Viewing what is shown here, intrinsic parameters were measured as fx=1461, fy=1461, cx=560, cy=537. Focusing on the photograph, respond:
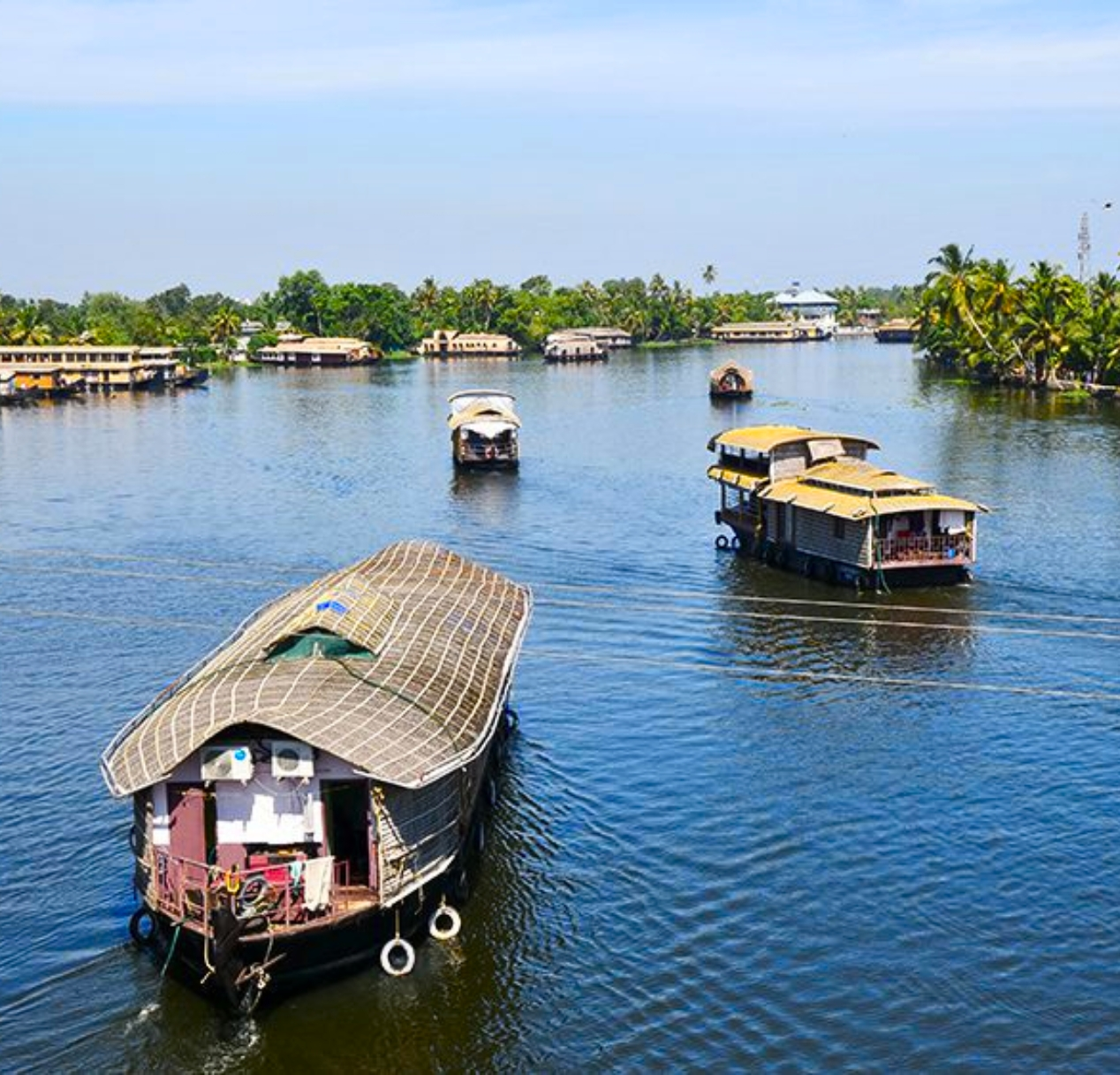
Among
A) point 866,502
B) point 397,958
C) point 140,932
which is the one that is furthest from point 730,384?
point 397,958

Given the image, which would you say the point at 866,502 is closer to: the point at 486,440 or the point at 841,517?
the point at 841,517

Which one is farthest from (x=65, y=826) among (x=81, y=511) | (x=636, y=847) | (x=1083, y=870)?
(x=81, y=511)

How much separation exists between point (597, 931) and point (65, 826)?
1165cm

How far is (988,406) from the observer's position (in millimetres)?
109625

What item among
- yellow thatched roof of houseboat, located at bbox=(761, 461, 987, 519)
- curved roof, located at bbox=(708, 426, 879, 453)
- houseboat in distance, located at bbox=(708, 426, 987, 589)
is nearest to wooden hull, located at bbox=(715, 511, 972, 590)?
houseboat in distance, located at bbox=(708, 426, 987, 589)

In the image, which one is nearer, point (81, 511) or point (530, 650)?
point (530, 650)

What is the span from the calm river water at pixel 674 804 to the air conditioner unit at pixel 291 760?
3.50 m

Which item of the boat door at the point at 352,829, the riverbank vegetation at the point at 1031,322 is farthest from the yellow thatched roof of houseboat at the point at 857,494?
the riverbank vegetation at the point at 1031,322

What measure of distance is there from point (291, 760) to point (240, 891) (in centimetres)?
207

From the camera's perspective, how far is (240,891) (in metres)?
21.8

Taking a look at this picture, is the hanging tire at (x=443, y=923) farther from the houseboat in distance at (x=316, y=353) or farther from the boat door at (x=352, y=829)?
the houseboat in distance at (x=316, y=353)

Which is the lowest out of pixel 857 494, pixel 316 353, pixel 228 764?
pixel 228 764

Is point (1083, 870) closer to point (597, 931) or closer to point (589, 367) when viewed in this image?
point (597, 931)

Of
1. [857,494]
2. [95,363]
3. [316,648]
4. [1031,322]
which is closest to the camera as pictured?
[316,648]
